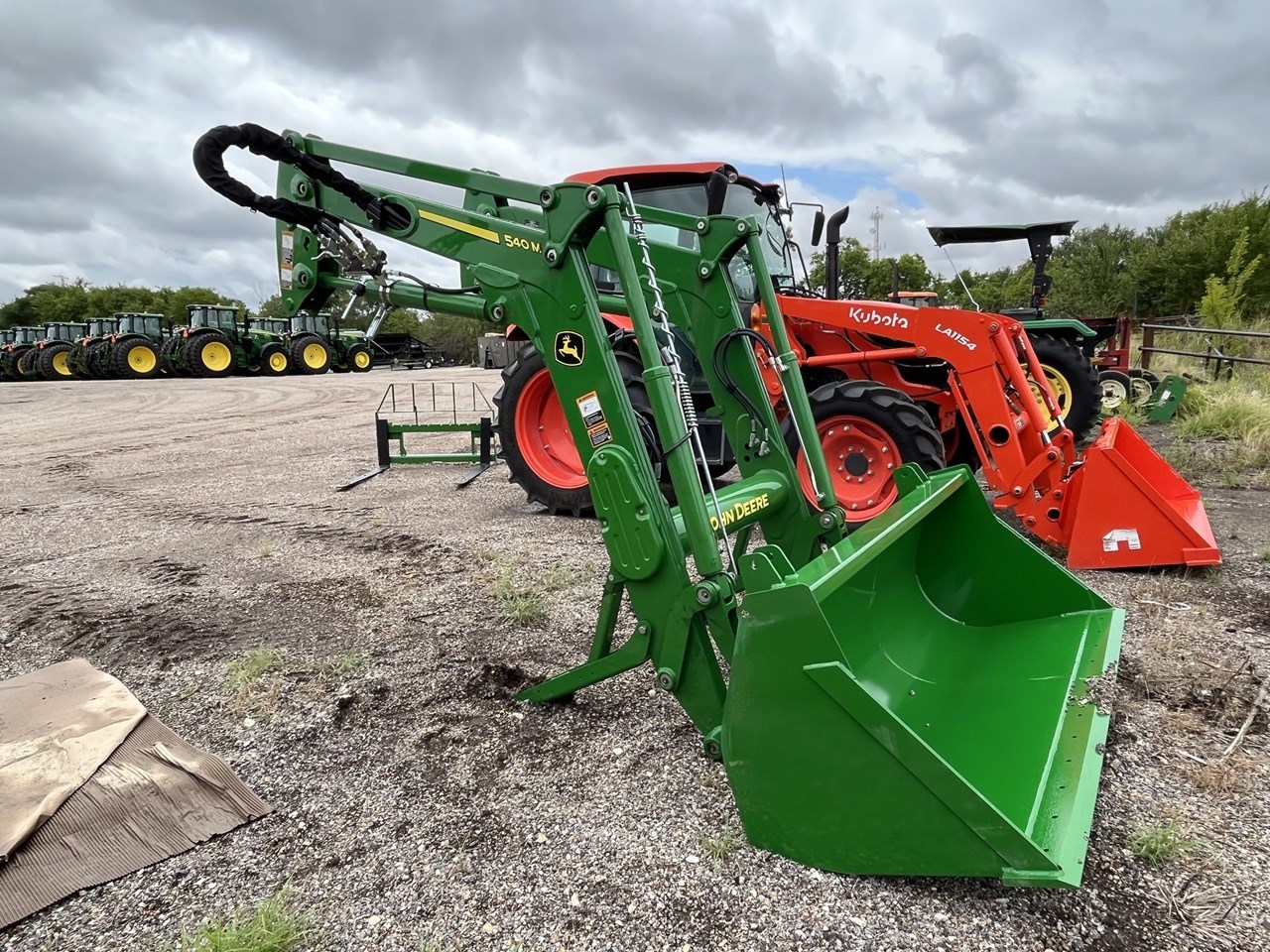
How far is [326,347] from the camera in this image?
26.9 m

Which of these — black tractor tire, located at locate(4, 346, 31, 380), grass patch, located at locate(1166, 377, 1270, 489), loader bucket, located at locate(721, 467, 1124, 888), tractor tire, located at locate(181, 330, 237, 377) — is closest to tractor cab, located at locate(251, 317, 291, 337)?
tractor tire, located at locate(181, 330, 237, 377)

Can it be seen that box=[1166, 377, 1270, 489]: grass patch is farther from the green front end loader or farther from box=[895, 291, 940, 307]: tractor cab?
the green front end loader

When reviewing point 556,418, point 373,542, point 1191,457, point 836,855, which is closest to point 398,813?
point 836,855

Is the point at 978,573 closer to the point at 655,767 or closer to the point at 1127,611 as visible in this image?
the point at 1127,611

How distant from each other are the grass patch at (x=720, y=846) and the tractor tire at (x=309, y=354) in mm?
27085

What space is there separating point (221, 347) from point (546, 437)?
22.4 meters

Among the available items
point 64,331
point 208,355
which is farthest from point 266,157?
point 64,331

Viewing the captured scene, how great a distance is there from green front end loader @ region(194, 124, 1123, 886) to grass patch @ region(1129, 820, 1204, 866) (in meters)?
0.26

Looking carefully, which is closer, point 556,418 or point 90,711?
point 90,711

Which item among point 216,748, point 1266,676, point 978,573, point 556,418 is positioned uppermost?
point 556,418

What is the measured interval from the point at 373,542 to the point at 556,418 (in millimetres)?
1651

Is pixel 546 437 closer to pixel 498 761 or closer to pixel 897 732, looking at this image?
pixel 498 761

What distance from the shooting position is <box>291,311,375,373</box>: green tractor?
86.3 ft

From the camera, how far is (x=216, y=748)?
9.26 ft
